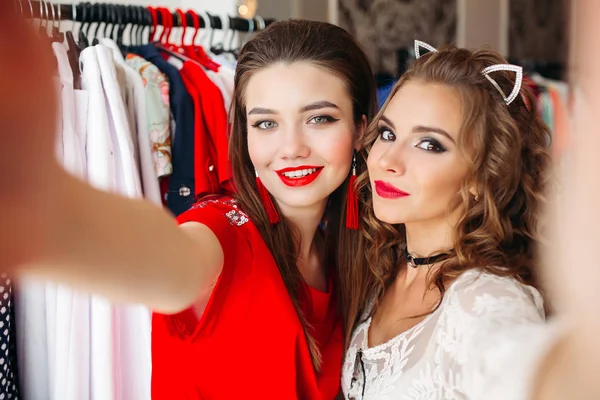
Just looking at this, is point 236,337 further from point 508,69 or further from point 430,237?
point 508,69

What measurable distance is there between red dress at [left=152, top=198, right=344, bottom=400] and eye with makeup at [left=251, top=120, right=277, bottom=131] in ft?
0.62

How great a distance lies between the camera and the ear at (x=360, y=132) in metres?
1.44

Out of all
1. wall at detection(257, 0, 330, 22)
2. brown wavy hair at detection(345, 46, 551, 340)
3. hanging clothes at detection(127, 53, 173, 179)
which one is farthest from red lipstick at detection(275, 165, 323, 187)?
wall at detection(257, 0, 330, 22)

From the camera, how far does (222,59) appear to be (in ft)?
5.93

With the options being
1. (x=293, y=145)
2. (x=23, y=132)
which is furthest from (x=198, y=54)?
(x=23, y=132)

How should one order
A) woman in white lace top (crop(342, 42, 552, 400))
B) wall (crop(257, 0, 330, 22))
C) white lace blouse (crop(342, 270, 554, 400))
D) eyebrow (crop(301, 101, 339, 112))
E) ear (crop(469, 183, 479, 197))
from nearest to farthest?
white lace blouse (crop(342, 270, 554, 400)), woman in white lace top (crop(342, 42, 552, 400)), ear (crop(469, 183, 479, 197)), eyebrow (crop(301, 101, 339, 112)), wall (crop(257, 0, 330, 22))

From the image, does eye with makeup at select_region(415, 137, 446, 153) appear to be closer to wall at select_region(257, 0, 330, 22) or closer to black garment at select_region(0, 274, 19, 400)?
black garment at select_region(0, 274, 19, 400)

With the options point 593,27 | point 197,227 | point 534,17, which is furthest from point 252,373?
point 534,17

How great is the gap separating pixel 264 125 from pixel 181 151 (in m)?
0.26

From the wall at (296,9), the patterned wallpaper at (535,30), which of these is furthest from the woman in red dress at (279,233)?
the patterned wallpaper at (535,30)

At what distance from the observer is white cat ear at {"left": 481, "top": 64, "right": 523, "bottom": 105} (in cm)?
123

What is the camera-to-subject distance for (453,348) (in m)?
1.04

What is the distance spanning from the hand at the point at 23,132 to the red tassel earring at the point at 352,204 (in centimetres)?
117

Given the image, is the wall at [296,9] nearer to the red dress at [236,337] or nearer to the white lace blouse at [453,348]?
the red dress at [236,337]
